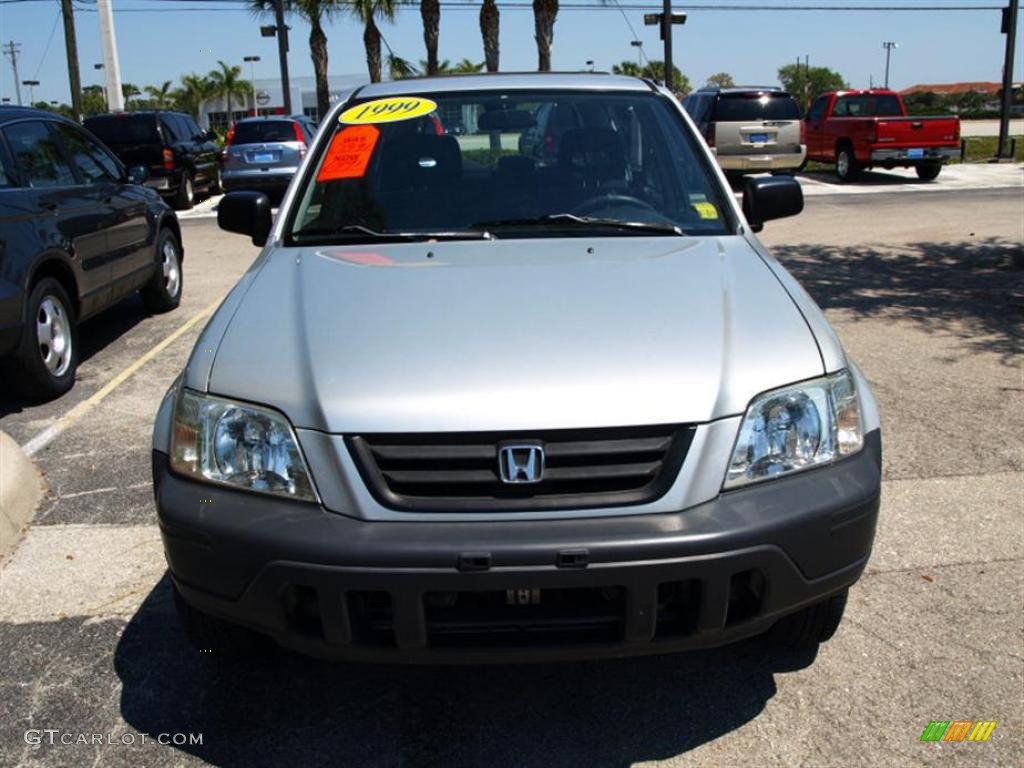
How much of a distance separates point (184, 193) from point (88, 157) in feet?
34.1

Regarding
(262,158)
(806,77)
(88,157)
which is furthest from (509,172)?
(806,77)

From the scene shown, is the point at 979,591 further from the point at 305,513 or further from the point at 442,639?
the point at 305,513

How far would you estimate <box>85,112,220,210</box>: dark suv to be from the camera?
53.4 ft

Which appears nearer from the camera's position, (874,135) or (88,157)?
(88,157)

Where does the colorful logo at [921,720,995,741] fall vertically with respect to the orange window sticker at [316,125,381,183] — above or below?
below

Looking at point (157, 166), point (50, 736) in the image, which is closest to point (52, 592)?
point (50, 736)

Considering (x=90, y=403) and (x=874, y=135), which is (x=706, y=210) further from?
(x=874, y=135)

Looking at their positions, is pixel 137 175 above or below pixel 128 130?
below

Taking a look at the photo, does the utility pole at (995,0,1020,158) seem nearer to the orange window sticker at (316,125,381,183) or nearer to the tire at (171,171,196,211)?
the tire at (171,171,196,211)

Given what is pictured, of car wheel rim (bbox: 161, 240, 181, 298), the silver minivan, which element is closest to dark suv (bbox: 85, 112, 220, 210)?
the silver minivan

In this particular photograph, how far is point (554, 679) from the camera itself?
304 centimetres

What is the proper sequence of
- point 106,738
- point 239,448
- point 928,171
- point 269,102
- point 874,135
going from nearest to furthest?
point 239,448 → point 106,738 → point 874,135 → point 928,171 → point 269,102

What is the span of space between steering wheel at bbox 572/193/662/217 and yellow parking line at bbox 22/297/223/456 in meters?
3.22

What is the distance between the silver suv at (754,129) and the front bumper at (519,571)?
54.2 ft
